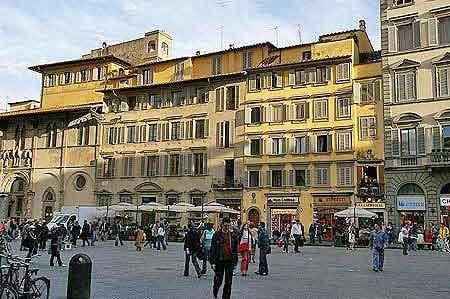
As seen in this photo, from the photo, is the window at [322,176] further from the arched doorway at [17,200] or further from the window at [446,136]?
the arched doorway at [17,200]

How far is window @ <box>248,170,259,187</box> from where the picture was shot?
43.5m

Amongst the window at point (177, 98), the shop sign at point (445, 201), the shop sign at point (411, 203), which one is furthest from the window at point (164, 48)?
the shop sign at point (445, 201)

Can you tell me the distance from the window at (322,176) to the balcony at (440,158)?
7358 mm

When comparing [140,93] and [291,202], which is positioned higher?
[140,93]

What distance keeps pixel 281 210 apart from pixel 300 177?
2.92m

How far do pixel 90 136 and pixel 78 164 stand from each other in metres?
2.86

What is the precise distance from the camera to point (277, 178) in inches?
1678

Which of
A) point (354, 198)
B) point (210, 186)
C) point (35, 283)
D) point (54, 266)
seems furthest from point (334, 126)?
point (35, 283)

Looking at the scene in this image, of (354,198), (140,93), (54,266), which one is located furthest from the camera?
(140,93)

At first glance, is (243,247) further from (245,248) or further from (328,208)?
(328,208)

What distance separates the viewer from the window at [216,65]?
1895 inches

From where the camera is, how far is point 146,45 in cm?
6012

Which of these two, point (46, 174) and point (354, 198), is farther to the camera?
point (46, 174)

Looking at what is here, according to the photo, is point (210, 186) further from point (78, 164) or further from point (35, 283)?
point (35, 283)
